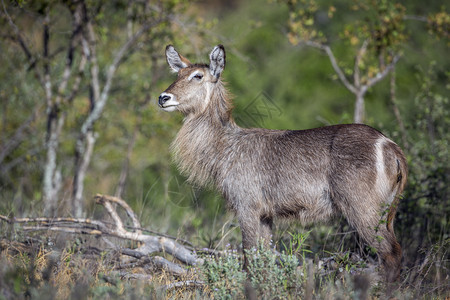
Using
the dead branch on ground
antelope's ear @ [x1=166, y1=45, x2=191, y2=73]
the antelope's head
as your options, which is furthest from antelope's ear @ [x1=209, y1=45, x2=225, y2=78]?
the dead branch on ground

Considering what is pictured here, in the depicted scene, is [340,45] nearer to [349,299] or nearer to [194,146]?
[194,146]

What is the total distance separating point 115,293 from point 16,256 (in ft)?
5.16

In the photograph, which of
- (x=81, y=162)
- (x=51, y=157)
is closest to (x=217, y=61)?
(x=51, y=157)

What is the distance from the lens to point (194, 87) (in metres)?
5.35

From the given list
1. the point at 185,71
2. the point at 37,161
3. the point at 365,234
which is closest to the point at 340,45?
the point at 37,161

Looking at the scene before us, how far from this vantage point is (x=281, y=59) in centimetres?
1455

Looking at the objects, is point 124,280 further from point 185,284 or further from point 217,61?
point 217,61

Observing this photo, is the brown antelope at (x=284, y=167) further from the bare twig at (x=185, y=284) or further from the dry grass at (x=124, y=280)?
the bare twig at (x=185, y=284)

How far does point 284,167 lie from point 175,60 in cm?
186

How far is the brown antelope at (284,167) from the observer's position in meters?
4.45

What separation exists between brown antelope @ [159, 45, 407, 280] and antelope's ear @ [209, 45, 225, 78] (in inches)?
0.4

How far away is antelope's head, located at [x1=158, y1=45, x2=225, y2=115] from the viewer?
523 centimetres

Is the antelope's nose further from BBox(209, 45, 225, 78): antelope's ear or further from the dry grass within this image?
the dry grass

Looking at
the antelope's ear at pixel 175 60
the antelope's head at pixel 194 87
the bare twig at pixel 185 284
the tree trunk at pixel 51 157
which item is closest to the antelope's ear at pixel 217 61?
the antelope's head at pixel 194 87
